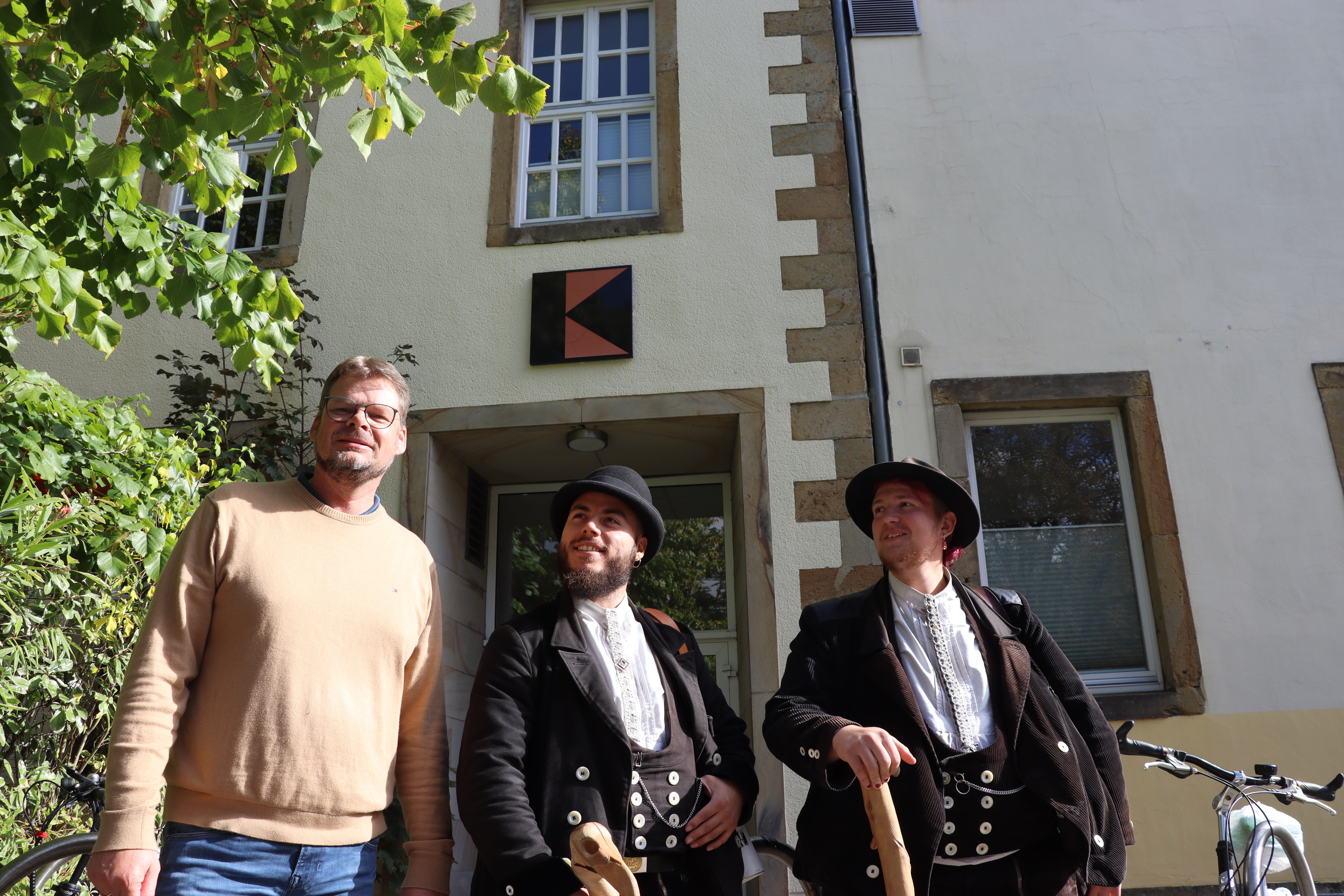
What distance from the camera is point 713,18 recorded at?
611 cm

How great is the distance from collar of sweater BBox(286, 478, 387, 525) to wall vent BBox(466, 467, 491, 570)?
11.5 feet

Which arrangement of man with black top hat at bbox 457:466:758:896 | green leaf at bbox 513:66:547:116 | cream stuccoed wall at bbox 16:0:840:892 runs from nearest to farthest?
man with black top hat at bbox 457:466:758:896 < green leaf at bbox 513:66:547:116 < cream stuccoed wall at bbox 16:0:840:892

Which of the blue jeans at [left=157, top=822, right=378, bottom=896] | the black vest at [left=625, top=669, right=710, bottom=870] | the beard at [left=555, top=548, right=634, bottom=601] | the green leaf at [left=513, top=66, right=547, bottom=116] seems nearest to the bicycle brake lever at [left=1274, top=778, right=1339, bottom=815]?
the black vest at [left=625, top=669, right=710, bottom=870]

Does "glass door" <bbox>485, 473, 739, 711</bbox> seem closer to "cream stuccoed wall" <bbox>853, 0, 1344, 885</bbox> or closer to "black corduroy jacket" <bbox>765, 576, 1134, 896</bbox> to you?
"cream stuccoed wall" <bbox>853, 0, 1344, 885</bbox>

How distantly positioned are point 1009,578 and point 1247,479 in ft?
3.88

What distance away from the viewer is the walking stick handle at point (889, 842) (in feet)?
6.61

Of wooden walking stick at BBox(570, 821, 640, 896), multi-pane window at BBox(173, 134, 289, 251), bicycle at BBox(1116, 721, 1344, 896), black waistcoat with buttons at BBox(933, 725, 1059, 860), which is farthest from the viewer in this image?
multi-pane window at BBox(173, 134, 289, 251)

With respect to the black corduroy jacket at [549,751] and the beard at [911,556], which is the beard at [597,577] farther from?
the beard at [911,556]

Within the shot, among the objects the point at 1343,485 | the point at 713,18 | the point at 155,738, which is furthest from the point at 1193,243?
the point at 155,738

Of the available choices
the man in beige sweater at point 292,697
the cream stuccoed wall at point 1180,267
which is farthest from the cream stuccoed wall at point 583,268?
the man in beige sweater at point 292,697

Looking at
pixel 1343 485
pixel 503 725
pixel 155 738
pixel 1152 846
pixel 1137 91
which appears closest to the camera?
pixel 155 738

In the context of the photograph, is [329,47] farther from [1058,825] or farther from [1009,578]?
[1009,578]

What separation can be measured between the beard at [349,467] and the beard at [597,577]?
1.74ft

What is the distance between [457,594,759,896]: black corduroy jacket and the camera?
84.8 inches
